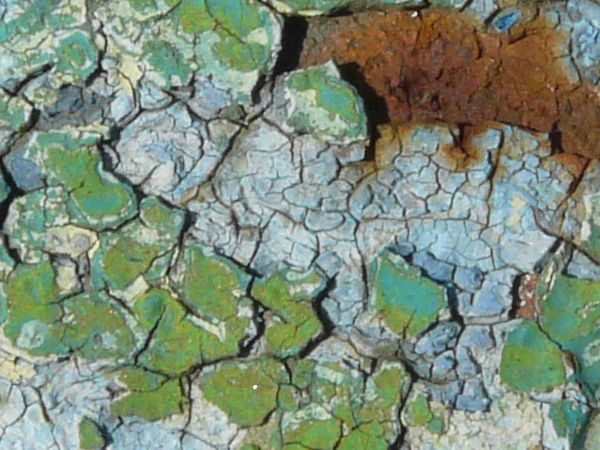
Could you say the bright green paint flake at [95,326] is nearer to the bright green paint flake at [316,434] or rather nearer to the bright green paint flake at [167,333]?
the bright green paint flake at [167,333]

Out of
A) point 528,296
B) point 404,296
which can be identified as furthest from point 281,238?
point 528,296

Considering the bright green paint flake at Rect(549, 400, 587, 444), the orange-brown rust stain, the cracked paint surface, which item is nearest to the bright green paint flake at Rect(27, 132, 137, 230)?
the cracked paint surface

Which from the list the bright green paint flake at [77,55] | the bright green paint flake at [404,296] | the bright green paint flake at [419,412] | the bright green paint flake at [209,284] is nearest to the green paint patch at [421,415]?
the bright green paint flake at [419,412]

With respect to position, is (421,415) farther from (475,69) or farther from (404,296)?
(475,69)

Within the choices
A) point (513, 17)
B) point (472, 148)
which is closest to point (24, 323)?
point (472, 148)

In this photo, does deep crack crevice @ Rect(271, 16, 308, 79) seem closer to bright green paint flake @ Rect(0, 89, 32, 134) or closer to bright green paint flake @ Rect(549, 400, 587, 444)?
bright green paint flake @ Rect(0, 89, 32, 134)

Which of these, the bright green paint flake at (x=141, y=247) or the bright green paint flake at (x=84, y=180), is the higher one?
the bright green paint flake at (x=84, y=180)

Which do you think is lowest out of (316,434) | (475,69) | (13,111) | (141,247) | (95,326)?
(316,434)
